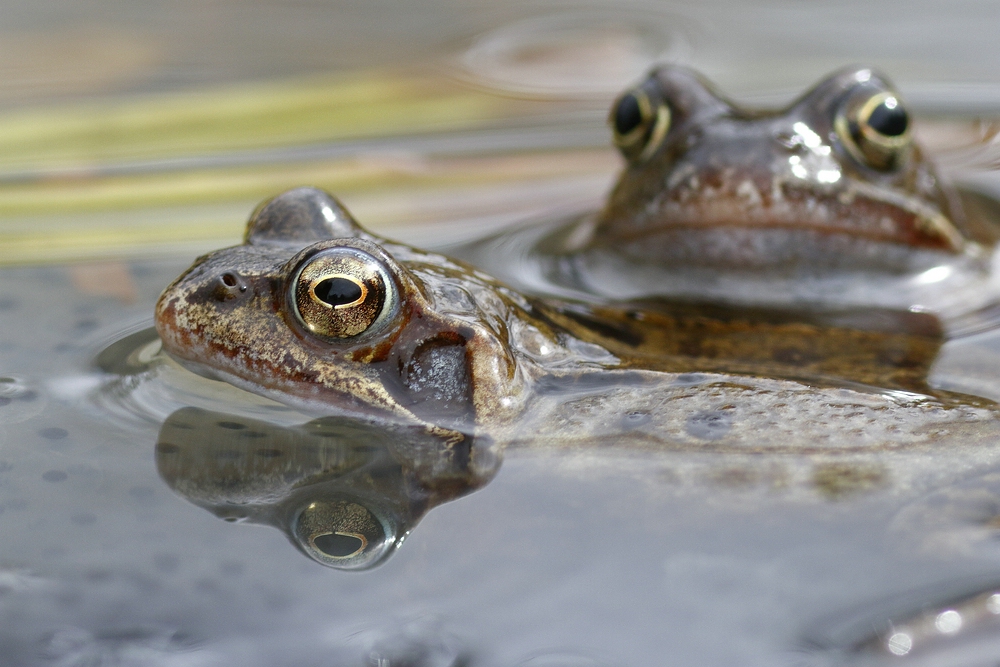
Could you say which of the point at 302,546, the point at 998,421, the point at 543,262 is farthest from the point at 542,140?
the point at 302,546

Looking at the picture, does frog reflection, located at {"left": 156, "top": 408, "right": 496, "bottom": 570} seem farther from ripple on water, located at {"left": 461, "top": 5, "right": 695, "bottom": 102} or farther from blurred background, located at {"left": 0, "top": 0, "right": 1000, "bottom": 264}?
ripple on water, located at {"left": 461, "top": 5, "right": 695, "bottom": 102}

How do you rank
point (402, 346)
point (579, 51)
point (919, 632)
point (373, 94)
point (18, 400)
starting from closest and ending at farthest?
point (919, 632) < point (402, 346) < point (18, 400) < point (373, 94) < point (579, 51)

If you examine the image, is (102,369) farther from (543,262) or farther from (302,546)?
(543,262)

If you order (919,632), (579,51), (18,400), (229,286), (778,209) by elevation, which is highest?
(579,51)

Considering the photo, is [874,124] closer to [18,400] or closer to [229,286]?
[229,286]

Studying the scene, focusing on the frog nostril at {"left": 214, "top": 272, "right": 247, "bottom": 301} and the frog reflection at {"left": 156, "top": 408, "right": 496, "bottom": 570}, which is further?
the frog nostril at {"left": 214, "top": 272, "right": 247, "bottom": 301}

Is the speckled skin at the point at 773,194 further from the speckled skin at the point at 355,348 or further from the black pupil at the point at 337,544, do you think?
the black pupil at the point at 337,544

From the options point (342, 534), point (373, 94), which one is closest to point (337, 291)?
point (342, 534)

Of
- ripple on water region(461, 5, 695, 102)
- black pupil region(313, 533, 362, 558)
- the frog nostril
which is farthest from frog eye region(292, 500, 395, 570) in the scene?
ripple on water region(461, 5, 695, 102)
